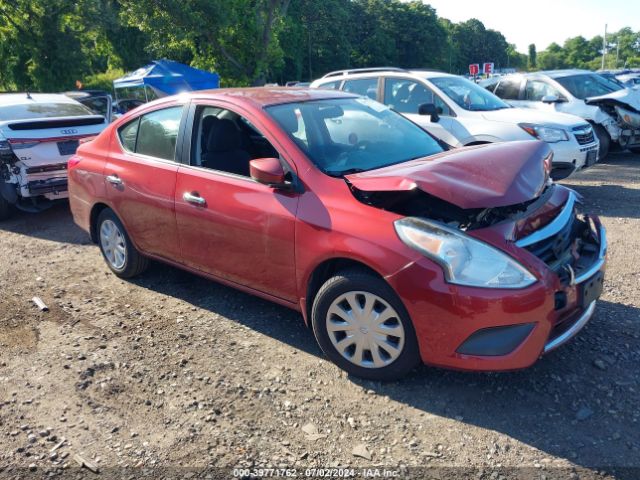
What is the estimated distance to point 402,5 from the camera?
72.6m

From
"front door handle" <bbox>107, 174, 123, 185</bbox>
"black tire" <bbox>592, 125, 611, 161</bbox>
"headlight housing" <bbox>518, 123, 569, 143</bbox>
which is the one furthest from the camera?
"black tire" <bbox>592, 125, 611, 161</bbox>

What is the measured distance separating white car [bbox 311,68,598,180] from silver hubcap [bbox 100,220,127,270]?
3944 millimetres

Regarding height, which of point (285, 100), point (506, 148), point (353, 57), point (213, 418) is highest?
point (353, 57)

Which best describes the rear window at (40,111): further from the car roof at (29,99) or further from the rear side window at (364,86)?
the rear side window at (364,86)

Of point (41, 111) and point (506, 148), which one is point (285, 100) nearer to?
point (506, 148)

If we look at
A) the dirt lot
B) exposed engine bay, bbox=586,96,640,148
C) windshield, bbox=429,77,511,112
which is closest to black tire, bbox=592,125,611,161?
exposed engine bay, bbox=586,96,640,148

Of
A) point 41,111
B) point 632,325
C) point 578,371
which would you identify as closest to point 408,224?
point 578,371

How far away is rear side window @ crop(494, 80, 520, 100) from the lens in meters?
10.8

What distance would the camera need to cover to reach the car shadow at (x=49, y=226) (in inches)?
271

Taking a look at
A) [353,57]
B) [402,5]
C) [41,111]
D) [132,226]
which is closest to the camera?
[132,226]

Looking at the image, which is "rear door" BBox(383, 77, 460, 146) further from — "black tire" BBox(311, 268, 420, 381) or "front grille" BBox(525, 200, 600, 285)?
"black tire" BBox(311, 268, 420, 381)

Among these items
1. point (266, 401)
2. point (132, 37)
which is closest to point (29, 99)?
point (266, 401)

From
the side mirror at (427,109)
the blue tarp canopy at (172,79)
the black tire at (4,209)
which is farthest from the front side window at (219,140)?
the blue tarp canopy at (172,79)

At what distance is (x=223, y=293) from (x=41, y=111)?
4930mm
